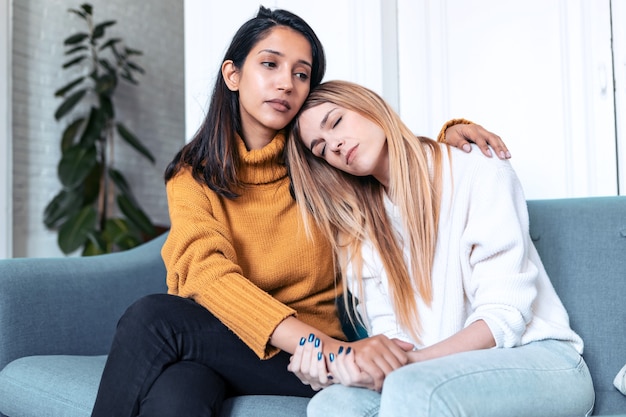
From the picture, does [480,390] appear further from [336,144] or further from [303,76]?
[303,76]

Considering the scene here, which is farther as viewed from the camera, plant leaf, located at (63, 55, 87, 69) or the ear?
plant leaf, located at (63, 55, 87, 69)

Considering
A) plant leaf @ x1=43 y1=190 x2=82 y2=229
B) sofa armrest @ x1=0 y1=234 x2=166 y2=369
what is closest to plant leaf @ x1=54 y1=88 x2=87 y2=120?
plant leaf @ x1=43 y1=190 x2=82 y2=229

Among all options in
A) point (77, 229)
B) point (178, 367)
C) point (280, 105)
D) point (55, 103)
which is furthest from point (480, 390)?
point (55, 103)

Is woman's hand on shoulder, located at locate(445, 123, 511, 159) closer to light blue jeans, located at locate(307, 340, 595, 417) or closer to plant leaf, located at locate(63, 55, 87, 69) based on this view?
light blue jeans, located at locate(307, 340, 595, 417)

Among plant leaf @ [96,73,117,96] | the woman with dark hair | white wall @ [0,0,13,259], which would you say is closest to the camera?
the woman with dark hair

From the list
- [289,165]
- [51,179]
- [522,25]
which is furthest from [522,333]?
[51,179]

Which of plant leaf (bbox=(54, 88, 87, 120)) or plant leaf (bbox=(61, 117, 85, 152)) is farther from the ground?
plant leaf (bbox=(54, 88, 87, 120))

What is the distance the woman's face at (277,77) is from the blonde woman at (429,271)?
4cm

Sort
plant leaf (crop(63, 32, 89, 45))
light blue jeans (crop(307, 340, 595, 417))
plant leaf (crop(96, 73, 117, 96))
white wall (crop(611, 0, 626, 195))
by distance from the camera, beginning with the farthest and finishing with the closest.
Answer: plant leaf (crop(96, 73, 117, 96)) → plant leaf (crop(63, 32, 89, 45)) → white wall (crop(611, 0, 626, 195)) → light blue jeans (crop(307, 340, 595, 417))

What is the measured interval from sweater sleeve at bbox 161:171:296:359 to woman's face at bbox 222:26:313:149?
0.69ft

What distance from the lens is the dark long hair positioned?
1.41 meters

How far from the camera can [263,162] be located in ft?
4.78

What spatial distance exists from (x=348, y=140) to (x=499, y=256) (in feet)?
1.22

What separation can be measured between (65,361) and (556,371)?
1.04 meters
